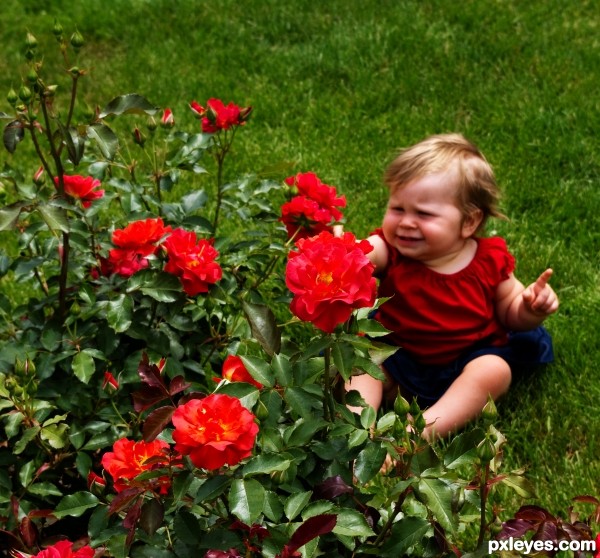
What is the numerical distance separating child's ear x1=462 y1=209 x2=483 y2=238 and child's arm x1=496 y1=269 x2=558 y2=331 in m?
0.18

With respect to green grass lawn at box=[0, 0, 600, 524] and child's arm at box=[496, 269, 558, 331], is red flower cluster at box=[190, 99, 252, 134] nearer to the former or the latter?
green grass lawn at box=[0, 0, 600, 524]

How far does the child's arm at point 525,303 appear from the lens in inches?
96.0

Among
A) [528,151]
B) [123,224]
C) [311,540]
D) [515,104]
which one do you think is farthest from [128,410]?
[515,104]

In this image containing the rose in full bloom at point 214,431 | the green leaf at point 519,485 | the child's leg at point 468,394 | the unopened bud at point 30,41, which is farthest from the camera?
the child's leg at point 468,394

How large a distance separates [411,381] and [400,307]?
0.22m

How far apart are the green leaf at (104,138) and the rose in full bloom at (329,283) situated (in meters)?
0.55

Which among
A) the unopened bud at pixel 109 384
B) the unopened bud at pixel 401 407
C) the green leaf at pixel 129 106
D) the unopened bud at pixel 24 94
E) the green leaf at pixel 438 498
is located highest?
the unopened bud at pixel 24 94

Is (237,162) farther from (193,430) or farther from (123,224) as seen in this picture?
(193,430)

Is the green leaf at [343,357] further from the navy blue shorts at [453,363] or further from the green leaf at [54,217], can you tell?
the navy blue shorts at [453,363]

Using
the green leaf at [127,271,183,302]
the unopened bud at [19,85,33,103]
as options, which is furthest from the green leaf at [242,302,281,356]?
the unopened bud at [19,85,33,103]

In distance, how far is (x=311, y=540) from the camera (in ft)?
4.21

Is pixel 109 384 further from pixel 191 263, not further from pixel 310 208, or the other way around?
pixel 310 208

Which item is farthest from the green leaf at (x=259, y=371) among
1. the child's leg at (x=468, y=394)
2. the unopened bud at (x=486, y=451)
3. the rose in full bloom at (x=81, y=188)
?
the child's leg at (x=468, y=394)

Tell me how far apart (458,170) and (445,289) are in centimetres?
34
